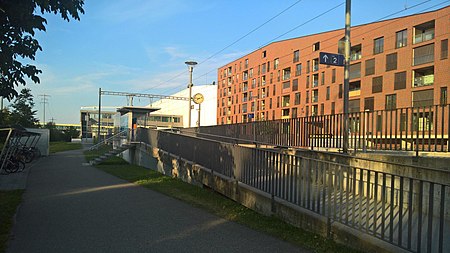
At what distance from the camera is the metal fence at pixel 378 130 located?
28.4 feet

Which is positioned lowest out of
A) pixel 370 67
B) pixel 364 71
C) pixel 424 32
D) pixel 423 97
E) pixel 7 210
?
pixel 7 210

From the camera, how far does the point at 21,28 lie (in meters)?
5.91

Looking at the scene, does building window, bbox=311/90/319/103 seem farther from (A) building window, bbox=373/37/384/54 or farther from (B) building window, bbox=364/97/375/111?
(A) building window, bbox=373/37/384/54

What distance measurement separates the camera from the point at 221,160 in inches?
401

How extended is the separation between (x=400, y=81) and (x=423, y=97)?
4248 millimetres

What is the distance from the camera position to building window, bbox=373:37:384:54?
51287 mm

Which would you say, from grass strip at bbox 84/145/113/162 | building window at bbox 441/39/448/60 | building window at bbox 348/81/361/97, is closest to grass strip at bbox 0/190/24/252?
grass strip at bbox 84/145/113/162

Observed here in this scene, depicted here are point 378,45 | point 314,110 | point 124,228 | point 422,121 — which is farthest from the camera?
point 314,110

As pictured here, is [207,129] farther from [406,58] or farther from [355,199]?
[406,58]

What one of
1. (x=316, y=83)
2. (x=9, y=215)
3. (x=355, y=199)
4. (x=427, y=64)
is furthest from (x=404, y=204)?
(x=316, y=83)

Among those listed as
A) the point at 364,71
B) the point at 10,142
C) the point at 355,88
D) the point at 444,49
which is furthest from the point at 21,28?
the point at 355,88

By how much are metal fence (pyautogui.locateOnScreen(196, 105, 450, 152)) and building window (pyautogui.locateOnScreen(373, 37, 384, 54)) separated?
42082 millimetres

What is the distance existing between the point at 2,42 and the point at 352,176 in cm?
554

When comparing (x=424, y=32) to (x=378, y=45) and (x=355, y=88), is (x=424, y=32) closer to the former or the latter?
(x=378, y=45)
